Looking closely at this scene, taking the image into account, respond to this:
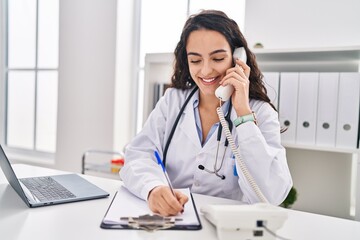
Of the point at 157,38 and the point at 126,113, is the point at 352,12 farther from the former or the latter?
the point at 126,113

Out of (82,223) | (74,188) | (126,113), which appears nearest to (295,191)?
(74,188)

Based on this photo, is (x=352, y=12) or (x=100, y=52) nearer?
(x=352, y=12)

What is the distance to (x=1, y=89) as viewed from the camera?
356cm

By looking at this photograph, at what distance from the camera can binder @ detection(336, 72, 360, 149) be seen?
4.73 feet

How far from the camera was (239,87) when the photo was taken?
1.09m

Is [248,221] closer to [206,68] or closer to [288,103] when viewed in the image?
[206,68]

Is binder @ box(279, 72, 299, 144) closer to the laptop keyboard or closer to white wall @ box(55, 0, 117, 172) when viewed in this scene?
the laptop keyboard

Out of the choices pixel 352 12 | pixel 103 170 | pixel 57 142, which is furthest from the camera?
pixel 57 142

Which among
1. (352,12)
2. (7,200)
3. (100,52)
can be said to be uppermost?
(352,12)

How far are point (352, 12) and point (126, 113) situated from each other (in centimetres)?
181

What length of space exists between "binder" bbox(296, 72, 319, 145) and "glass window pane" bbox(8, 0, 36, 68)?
2855 millimetres

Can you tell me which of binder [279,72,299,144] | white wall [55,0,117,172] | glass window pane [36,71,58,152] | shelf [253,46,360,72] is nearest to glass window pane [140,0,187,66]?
white wall [55,0,117,172]

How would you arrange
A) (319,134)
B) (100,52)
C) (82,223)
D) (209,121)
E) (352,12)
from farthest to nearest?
(100,52)
(352,12)
(319,134)
(209,121)
(82,223)

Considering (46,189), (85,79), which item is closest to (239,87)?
(46,189)
